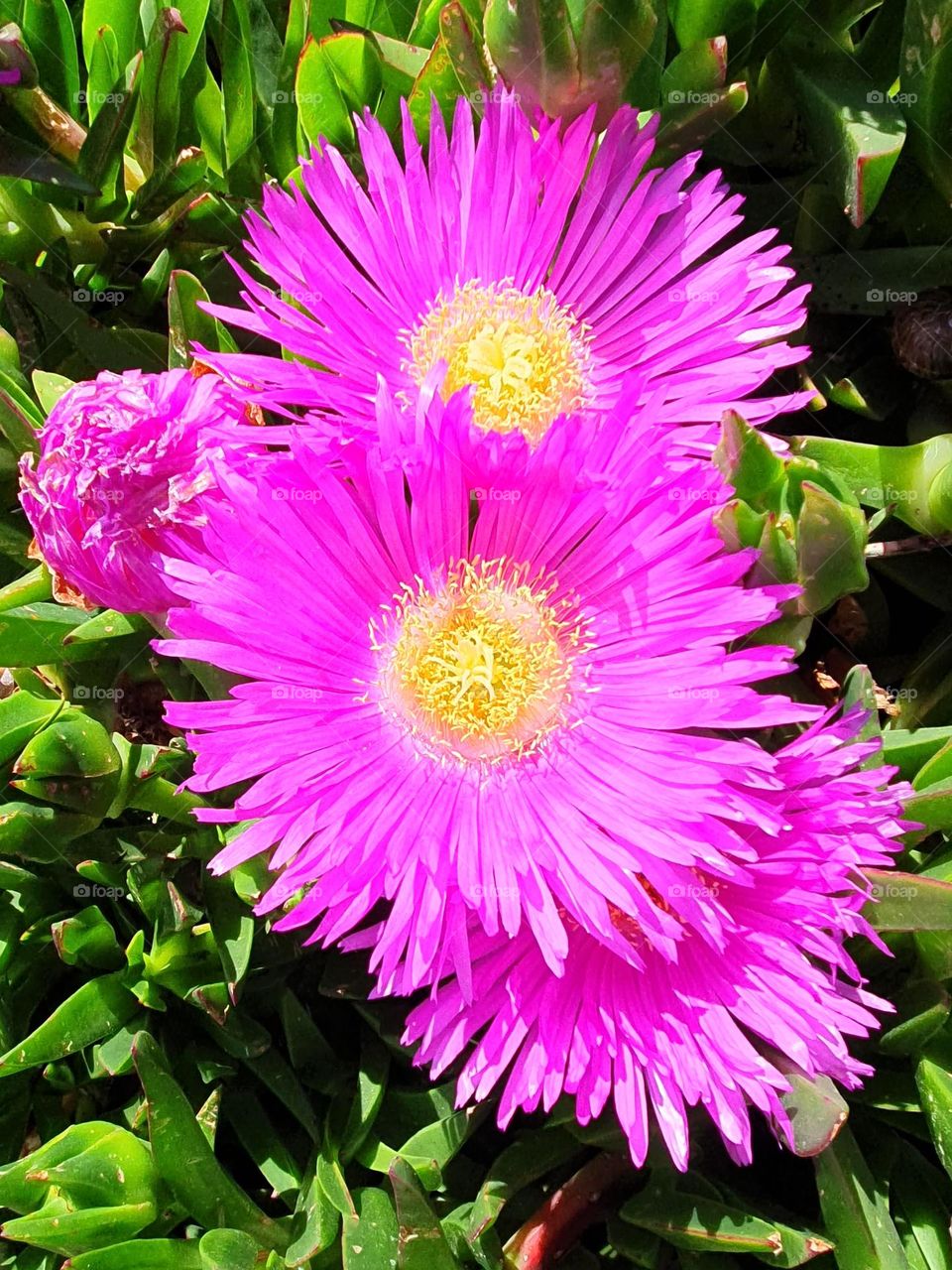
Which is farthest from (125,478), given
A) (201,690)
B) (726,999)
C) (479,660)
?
(726,999)

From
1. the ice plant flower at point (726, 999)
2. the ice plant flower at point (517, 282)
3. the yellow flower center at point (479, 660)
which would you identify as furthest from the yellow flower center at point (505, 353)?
the ice plant flower at point (726, 999)

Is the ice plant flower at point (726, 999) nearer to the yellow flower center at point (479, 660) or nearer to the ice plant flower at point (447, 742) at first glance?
the ice plant flower at point (447, 742)

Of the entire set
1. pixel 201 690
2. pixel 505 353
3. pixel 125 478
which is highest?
pixel 505 353

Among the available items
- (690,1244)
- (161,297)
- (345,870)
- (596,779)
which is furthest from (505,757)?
(161,297)

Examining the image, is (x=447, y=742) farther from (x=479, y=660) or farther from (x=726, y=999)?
(x=726, y=999)

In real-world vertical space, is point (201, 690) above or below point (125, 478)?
below
